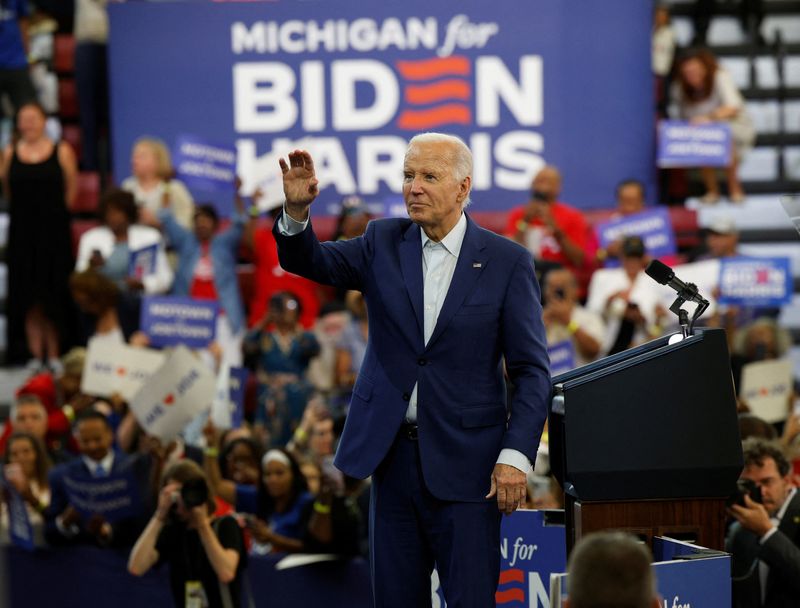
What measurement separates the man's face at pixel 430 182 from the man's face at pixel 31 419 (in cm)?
401

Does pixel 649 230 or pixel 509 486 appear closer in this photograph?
pixel 509 486

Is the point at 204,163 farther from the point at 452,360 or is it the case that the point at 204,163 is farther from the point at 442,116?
the point at 452,360

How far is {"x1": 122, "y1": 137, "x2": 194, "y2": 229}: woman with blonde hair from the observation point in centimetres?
910

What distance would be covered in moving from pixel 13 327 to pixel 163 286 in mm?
1688

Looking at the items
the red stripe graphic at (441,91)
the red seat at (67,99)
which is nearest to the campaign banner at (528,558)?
Result: the red stripe graphic at (441,91)

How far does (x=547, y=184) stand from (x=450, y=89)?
170cm

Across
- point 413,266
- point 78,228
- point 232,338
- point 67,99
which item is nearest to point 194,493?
point 413,266

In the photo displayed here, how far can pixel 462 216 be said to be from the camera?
143 inches

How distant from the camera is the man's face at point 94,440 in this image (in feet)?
20.5

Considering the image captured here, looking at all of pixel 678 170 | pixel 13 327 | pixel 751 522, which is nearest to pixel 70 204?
pixel 13 327

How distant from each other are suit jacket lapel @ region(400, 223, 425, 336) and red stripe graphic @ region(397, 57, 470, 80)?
22.0ft

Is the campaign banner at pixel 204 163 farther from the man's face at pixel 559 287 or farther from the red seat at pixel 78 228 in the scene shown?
the man's face at pixel 559 287

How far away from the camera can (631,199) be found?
359 inches

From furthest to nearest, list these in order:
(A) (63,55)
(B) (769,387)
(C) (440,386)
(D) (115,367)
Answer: (A) (63,55)
(D) (115,367)
(B) (769,387)
(C) (440,386)
